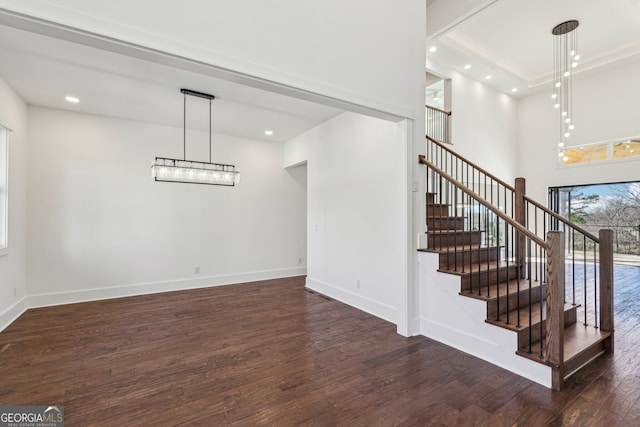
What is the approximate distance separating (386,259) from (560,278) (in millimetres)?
1984

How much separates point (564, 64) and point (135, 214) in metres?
9.92

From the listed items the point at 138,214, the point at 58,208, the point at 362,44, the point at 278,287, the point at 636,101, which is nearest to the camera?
the point at 362,44

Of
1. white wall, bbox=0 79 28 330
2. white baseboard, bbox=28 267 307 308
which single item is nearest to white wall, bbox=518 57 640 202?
white baseboard, bbox=28 267 307 308

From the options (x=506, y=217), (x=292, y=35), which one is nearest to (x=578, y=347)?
(x=506, y=217)

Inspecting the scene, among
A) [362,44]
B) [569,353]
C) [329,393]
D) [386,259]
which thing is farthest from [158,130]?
[569,353]

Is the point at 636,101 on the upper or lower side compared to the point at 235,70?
upper

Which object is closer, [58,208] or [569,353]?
[569,353]

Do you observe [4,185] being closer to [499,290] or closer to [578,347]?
[499,290]

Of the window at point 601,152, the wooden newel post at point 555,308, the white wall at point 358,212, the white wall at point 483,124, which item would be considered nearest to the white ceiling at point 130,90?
the white wall at point 358,212

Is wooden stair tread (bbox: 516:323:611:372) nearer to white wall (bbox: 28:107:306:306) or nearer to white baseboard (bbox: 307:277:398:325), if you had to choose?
white baseboard (bbox: 307:277:398:325)

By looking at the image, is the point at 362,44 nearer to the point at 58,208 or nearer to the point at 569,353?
the point at 569,353

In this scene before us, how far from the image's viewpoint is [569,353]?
2.48 meters

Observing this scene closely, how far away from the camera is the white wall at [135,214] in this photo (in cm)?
448

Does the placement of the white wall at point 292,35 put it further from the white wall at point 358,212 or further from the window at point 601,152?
the window at point 601,152
